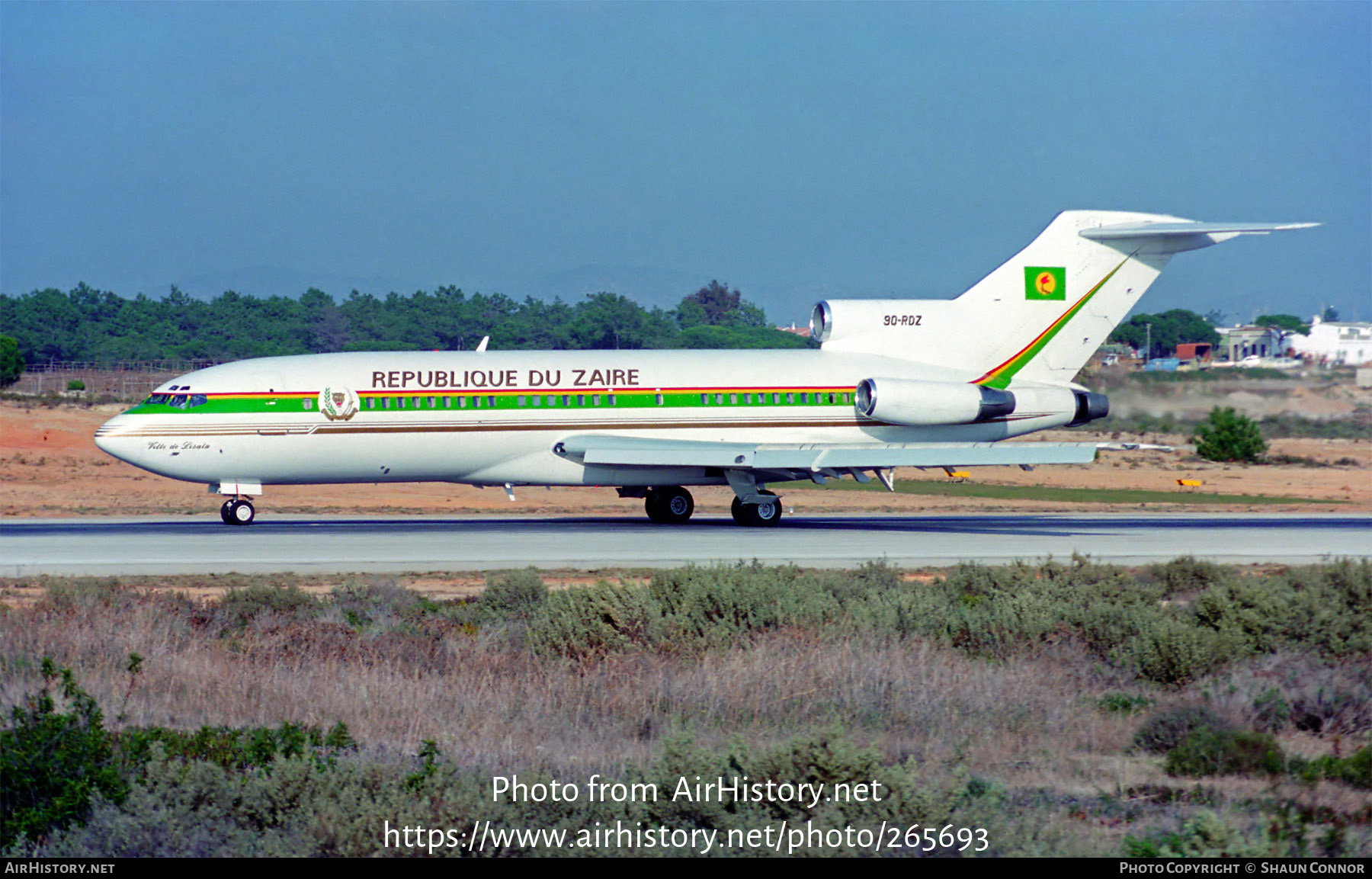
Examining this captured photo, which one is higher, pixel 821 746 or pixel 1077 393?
pixel 1077 393

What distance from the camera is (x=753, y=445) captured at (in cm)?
2812

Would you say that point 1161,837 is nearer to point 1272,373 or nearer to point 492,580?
point 492,580

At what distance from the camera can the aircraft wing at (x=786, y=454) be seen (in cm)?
2597

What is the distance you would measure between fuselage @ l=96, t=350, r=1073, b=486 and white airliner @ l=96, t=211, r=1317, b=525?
3cm

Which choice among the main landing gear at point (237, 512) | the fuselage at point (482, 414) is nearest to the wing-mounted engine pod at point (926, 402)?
the fuselage at point (482, 414)

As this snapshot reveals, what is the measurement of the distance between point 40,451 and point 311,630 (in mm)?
48392

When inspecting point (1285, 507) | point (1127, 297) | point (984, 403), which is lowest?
point (1285, 507)

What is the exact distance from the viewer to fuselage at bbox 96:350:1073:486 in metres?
26.5

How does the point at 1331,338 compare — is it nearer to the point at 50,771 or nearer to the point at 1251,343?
the point at 1251,343

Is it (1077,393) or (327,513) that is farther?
(327,513)

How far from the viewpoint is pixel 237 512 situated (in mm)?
27812

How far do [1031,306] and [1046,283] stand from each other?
673mm

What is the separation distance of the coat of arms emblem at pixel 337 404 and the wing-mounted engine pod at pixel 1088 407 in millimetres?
15978

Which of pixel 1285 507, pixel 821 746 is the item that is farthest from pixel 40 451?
pixel 821 746
